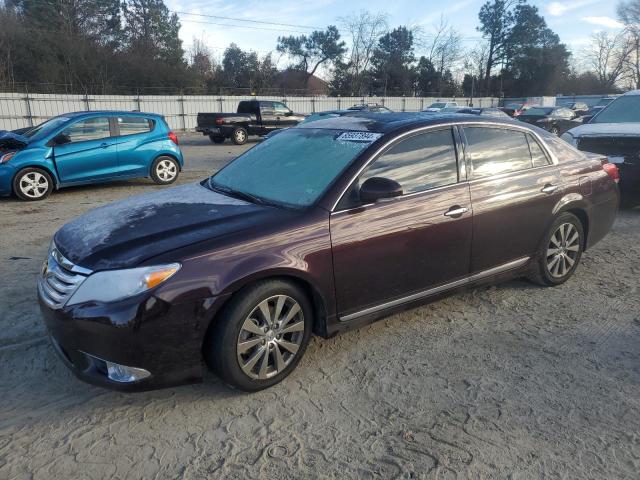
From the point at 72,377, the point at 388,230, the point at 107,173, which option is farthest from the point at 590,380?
the point at 107,173

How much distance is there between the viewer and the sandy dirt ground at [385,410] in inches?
97.7

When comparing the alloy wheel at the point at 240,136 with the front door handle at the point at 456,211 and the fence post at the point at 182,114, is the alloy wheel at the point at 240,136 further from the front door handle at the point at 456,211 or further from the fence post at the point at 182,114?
the front door handle at the point at 456,211

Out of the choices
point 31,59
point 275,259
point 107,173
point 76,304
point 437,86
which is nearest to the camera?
point 76,304

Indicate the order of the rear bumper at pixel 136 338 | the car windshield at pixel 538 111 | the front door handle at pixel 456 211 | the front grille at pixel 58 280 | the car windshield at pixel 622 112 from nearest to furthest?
the rear bumper at pixel 136 338 < the front grille at pixel 58 280 < the front door handle at pixel 456 211 < the car windshield at pixel 622 112 < the car windshield at pixel 538 111

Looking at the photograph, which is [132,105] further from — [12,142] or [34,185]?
[34,185]

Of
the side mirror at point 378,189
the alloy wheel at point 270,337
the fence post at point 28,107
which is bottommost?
the alloy wheel at point 270,337

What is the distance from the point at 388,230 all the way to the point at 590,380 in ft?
5.26

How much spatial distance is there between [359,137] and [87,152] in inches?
285

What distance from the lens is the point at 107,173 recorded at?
9.51 meters

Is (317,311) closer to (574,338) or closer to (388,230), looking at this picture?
(388,230)

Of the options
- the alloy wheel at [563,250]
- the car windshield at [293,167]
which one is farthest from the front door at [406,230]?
the alloy wheel at [563,250]

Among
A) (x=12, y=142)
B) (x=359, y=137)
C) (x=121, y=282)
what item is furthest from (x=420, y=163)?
(x=12, y=142)

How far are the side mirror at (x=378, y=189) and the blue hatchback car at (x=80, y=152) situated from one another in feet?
24.8

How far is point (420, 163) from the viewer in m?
3.72
